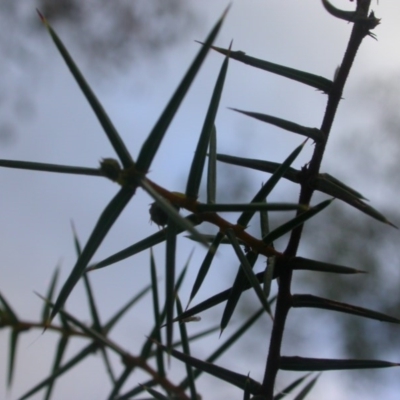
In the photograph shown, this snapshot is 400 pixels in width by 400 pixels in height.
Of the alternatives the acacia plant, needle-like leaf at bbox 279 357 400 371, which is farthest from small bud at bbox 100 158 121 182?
needle-like leaf at bbox 279 357 400 371

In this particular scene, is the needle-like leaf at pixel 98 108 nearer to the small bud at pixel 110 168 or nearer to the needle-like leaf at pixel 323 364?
the small bud at pixel 110 168

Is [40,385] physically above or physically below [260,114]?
below

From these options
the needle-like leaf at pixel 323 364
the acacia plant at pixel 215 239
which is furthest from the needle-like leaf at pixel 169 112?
the needle-like leaf at pixel 323 364

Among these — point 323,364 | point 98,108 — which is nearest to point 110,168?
point 98,108

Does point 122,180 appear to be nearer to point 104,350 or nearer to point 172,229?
point 172,229

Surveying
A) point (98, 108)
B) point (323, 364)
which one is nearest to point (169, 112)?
point (98, 108)

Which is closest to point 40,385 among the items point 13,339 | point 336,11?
point 13,339

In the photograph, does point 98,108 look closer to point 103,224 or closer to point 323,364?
point 103,224

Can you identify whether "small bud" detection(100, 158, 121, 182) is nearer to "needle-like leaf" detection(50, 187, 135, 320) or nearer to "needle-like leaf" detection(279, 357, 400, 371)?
"needle-like leaf" detection(50, 187, 135, 320)
